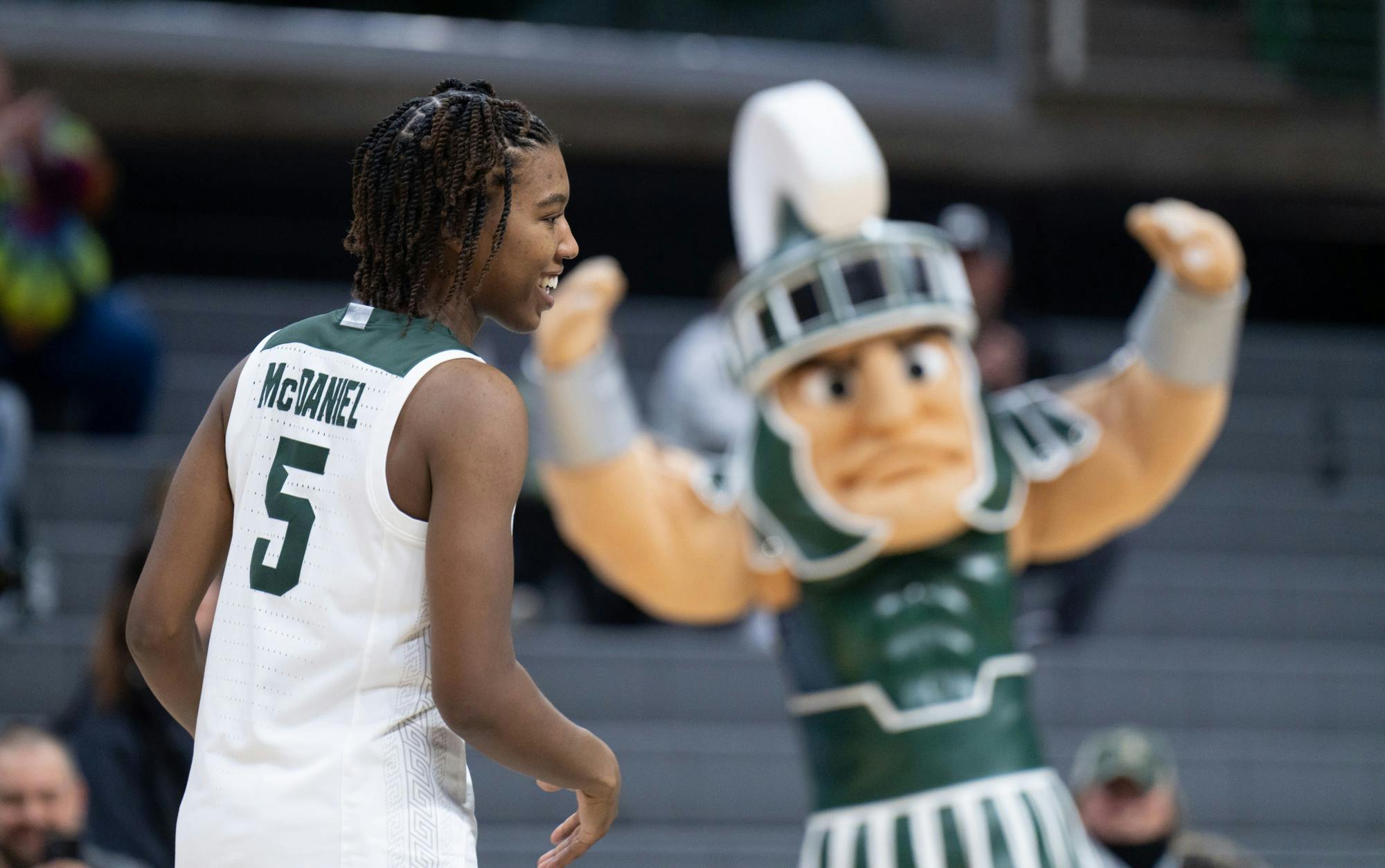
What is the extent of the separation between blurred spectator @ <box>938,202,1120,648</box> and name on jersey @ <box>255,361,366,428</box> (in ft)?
12.4

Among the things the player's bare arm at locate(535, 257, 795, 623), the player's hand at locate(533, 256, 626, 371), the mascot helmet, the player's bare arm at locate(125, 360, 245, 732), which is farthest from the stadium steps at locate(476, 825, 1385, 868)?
the player's bare arm at locate(125, 360, 245, 732)

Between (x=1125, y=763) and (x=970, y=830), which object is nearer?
(x=970, y=830)

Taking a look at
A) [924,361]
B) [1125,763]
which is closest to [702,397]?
[1125,763]

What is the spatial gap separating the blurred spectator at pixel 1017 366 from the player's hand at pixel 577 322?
183cm

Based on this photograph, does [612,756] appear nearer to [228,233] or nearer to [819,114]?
[819,114]

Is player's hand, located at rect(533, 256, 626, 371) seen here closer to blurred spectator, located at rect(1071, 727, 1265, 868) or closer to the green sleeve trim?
blurred spectator, located at rect(1071, 727, 1265, 868)

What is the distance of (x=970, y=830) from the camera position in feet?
10.6

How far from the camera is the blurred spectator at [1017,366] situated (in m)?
5.42

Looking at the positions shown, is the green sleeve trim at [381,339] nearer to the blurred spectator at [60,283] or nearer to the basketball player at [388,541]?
the basketball player at [388,541]

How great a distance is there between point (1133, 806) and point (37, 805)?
2204mm

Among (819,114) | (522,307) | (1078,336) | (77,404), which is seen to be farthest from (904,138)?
(522,307)

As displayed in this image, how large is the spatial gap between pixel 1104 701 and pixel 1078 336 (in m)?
2.39

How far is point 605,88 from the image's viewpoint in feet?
24.4

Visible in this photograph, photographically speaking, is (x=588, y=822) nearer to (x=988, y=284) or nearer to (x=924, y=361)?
(x=924, y=361)
